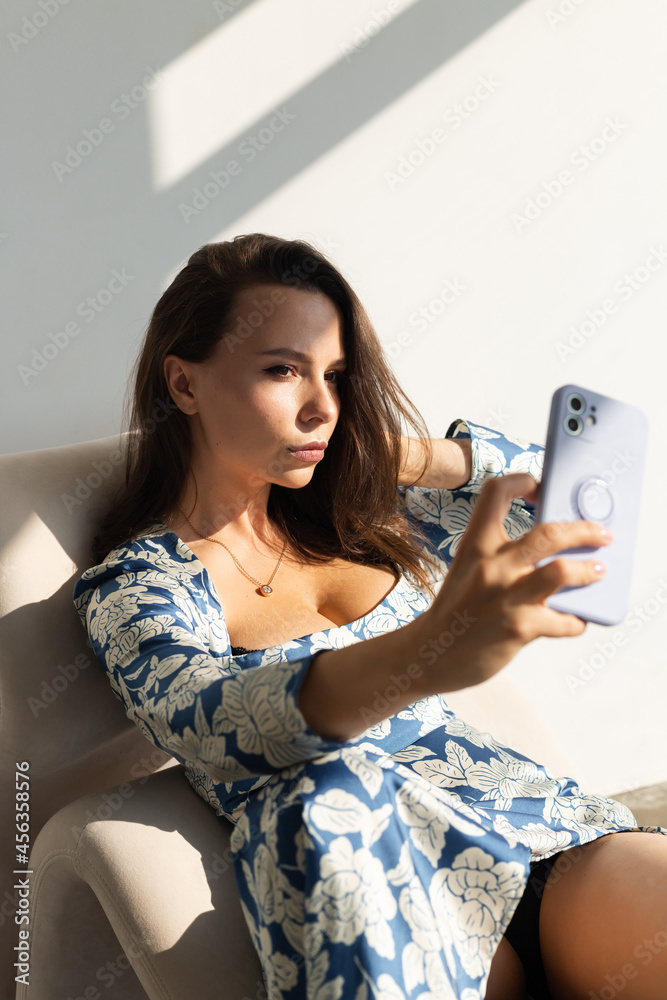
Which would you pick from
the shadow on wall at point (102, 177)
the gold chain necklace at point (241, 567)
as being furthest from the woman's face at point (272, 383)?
the shadow on wall at point (102, 177)

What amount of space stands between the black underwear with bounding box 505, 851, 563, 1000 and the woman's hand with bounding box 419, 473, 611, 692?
1.59 ft

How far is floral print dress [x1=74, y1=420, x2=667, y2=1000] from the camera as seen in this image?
2.32 feet

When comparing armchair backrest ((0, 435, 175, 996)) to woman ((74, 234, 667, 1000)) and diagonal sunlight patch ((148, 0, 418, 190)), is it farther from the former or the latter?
diagonal sunlight patch ((148, 0, 418, 190))

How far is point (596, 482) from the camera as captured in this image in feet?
2.47

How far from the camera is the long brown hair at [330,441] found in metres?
1.16

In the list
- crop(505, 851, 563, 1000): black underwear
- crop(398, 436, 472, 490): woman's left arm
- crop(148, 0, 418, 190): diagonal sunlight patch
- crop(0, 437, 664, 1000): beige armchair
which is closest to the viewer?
crop(0, 437, 664, 1000): beige armchair

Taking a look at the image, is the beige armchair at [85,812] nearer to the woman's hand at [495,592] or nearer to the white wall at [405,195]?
the white wall at [405,195]

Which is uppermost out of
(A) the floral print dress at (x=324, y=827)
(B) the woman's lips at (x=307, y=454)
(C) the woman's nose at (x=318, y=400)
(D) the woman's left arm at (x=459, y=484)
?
(C) the woman's nose at (x=318, y=400)

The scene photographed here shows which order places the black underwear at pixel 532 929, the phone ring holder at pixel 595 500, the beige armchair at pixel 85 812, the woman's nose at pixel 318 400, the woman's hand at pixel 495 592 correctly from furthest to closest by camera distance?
1. the woman's nose at pixel 318 400
2. the black underwear at pixel 532 929
3. the beige armchair at pixel 85 812
4. the phone ring holder at pixel 595 500
5. the woman's hand at pixel 495 592

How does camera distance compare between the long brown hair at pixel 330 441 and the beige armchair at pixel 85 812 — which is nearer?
the beige armchair at pixel 85 812

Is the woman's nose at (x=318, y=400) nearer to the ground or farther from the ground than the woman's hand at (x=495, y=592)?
farther from the ground

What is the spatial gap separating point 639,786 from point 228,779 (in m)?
1.54

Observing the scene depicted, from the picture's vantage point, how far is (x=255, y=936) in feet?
2.58

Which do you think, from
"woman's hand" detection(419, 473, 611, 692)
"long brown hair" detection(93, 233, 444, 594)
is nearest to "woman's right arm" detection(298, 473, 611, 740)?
"woman's hand" detection(419, 473, 611, 692)
